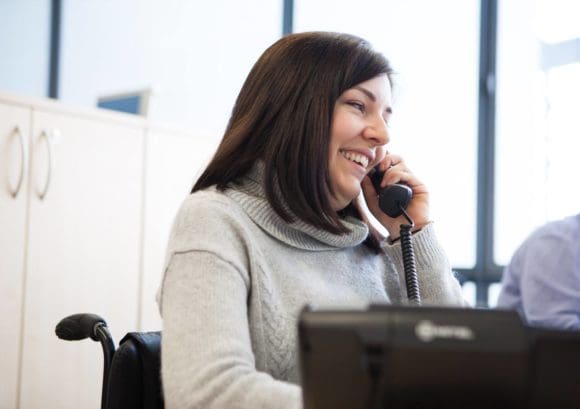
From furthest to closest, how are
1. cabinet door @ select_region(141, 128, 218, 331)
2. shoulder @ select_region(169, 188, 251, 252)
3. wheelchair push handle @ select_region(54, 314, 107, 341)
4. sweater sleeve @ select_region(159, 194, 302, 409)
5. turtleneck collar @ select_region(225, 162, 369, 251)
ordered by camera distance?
1. cabinet door @ select_region(141, 128, 218, 331)
2. wheelchair push handle @ select_region(54, 314, 107, 341)
3. turtleneck collar @ select_region(225, 162, 369, 251)
4. shoulder @ select_region(169, 188, 251, 252)
5. sweater sleeve @ select_region(159, 194, 302, 409)

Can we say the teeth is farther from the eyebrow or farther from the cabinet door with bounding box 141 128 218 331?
the cabinet door with bounding box 141 128 218 331

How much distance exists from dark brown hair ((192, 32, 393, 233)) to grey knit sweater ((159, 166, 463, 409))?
1.3 inches

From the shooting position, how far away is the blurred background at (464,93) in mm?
2963

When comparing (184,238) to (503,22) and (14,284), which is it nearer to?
(14,284)

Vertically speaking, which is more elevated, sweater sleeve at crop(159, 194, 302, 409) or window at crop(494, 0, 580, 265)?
window at crop(494, 0, 580, 265)

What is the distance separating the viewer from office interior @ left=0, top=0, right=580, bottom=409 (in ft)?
7.80

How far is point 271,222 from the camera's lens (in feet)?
3.95

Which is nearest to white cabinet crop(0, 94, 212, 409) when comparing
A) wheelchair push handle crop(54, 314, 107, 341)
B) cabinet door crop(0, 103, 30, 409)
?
cabinet door crop(0, 103, 30, 409)

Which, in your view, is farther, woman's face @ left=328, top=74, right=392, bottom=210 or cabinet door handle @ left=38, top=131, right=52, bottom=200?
cabinet door handle @ left=38, top=131, right=52, bottom=200

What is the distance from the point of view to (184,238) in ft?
3.55

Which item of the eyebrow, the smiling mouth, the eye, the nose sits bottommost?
the smiling mouth

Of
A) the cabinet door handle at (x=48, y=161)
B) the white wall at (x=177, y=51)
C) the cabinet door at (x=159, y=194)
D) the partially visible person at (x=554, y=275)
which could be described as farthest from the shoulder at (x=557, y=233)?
the white wall at (x=177, y=51)

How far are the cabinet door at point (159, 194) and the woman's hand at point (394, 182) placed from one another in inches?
49.6

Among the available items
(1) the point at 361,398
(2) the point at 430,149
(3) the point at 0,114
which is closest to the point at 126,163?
(3) the point at 0,114
